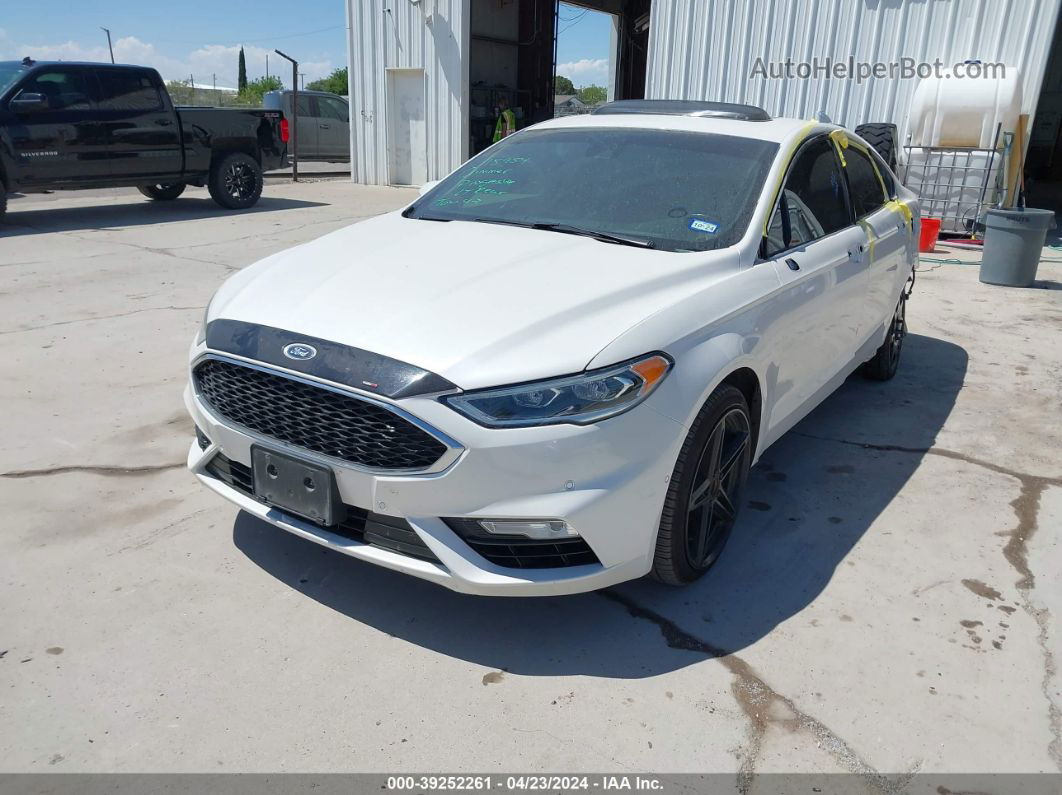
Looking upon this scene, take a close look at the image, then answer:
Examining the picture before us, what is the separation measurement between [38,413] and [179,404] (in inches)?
27.8

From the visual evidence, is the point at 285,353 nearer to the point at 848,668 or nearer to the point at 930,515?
the point at 848,668

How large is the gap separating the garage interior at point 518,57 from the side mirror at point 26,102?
8.24 m

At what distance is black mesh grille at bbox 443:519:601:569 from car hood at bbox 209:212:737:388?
46 centimetres

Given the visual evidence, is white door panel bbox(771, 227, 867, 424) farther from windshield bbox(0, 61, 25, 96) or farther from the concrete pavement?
windshield bbox(0, 61, 25, 96)

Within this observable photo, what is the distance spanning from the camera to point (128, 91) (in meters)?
10.9

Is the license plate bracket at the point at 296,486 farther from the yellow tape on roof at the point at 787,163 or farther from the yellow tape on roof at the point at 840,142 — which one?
the yellow tape on roof at the point at 840,142

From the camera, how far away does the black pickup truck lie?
10.2 metres

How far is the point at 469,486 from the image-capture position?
7.89 feet

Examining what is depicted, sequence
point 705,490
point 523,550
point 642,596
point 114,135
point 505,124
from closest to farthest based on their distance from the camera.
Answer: point 523,550, point 705,490, point 642,596, point 114,135, point 505,124

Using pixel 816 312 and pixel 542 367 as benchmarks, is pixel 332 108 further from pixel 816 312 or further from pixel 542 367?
pixel 542 367

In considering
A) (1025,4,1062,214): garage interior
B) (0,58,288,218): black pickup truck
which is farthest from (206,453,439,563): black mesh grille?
(1025,4,1062,214): garage interior

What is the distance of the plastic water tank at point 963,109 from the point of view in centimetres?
1088

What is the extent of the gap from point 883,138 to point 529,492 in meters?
11.2

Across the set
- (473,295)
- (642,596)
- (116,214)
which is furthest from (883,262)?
(116,214)
